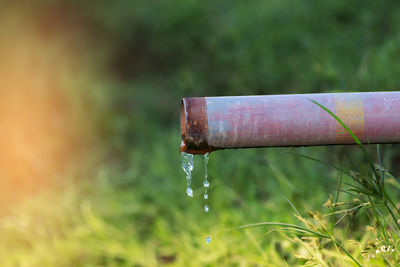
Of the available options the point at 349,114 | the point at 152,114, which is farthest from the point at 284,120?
the point at 152,114

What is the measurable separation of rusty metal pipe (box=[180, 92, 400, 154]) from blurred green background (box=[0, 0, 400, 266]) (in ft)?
2.58

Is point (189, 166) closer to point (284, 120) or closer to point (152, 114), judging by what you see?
point (284, 120)

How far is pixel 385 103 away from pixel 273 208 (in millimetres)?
1390

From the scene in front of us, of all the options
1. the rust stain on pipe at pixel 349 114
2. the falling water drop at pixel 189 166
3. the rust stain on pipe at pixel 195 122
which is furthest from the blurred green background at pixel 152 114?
the rust stain on pipe at pixel 195 122

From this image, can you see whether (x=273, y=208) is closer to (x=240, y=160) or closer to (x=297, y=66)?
(x=240, y=160)

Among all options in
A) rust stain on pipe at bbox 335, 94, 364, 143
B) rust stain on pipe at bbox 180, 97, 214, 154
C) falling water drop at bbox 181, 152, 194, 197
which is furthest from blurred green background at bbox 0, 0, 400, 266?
rust stain on pipe at bbox 180, 97, 214, 154

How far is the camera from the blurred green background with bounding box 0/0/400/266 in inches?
92.4

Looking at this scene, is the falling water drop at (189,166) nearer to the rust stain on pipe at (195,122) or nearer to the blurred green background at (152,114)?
the rust stain on pipe at (195,122)

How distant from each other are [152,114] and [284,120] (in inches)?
107

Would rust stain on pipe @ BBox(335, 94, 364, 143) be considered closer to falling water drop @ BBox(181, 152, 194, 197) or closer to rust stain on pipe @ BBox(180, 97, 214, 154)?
rust stain on pipe @ BBox(180, 97, 214, 154)

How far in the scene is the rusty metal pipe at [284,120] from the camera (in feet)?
3.05

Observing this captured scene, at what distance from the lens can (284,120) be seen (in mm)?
935

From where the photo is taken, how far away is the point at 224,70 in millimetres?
3742

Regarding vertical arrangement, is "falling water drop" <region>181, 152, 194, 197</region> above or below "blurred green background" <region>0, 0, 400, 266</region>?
below
